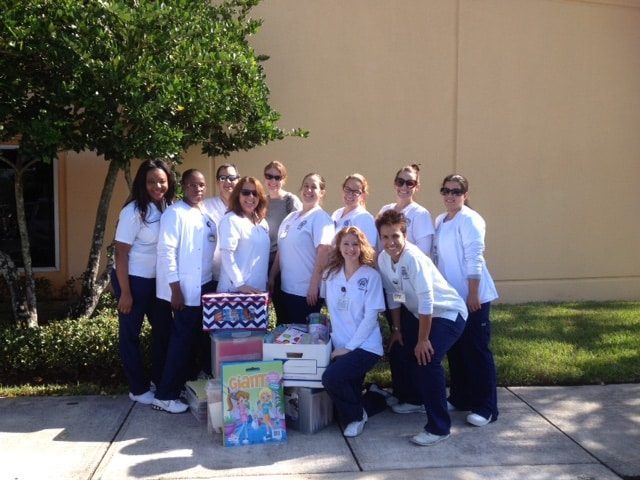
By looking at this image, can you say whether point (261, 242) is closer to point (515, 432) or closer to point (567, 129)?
point (515, 432)

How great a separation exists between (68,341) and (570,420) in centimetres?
422

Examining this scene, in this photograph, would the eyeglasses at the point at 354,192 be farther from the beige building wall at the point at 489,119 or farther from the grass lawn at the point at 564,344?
the beige building wall at the point at 489,119

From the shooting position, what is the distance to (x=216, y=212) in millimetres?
5891

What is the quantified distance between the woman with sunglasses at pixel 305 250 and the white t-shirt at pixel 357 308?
1.25 feet

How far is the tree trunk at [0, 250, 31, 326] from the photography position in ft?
22.4

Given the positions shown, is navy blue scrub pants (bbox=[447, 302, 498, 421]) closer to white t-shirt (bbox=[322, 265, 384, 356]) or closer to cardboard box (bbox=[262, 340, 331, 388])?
white t-shirt (bbox=[322, 265, 384, 356])

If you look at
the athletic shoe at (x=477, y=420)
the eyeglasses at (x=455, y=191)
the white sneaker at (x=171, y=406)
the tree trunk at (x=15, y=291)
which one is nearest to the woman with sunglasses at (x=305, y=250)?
the eyeglasses at (x=455, y=191)

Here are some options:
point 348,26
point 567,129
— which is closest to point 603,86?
point 567,129

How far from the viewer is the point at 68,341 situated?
6258 mm

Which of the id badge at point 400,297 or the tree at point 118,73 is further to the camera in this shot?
the tree at point 118,73

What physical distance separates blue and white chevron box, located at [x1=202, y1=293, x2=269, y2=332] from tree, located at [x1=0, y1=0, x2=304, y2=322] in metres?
1.58

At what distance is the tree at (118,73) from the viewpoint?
5676 mm

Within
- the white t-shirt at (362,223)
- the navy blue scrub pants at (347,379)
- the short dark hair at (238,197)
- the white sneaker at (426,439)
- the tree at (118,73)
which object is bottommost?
the white sneaker at (426,439)

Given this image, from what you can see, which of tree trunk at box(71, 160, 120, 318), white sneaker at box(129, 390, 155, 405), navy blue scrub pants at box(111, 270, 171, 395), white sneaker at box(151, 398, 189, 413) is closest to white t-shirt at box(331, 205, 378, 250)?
navy blue scrub pants at box(111, 270, 171, 395)
